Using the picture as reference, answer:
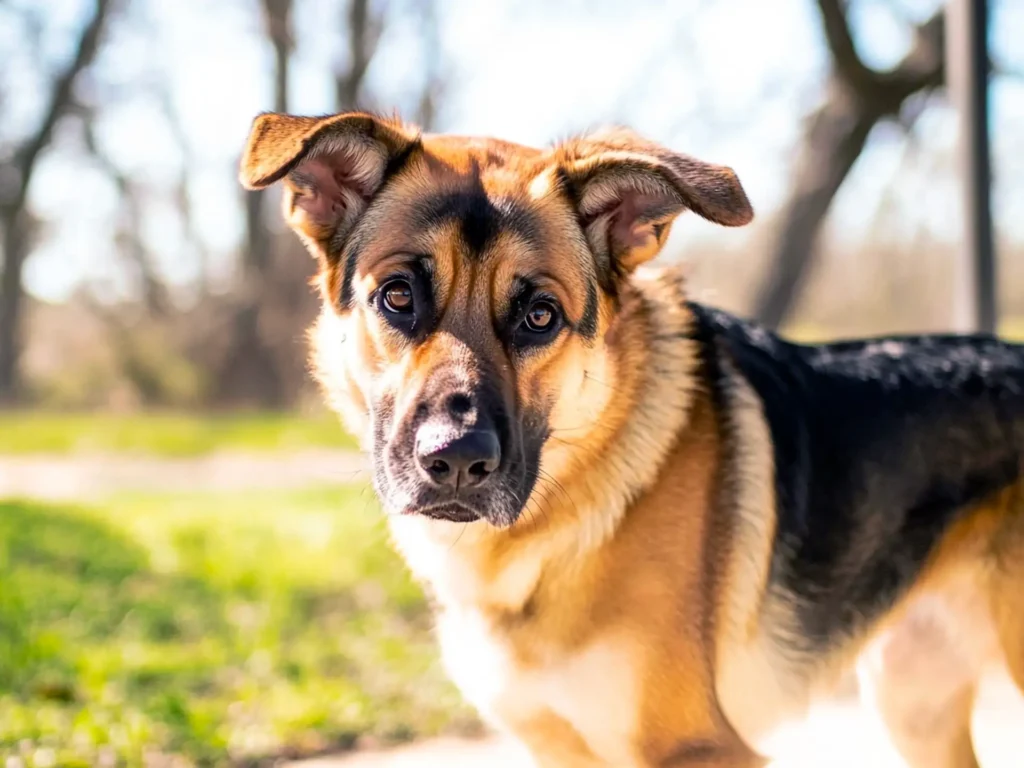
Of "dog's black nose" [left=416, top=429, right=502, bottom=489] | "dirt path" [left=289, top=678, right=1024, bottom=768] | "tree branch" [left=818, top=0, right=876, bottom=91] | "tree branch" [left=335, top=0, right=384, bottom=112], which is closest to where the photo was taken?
"dog's black nose" [left=416, top=429, right=502, bottom=489]

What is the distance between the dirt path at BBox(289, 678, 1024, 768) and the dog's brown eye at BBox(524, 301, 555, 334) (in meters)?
1.97

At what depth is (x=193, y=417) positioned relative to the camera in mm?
13578

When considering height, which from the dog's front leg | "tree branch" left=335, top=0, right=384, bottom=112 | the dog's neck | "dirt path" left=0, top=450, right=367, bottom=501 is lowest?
"dirt path" left=0, top=450, right=367, bottom=501

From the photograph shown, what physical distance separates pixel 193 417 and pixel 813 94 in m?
9.52

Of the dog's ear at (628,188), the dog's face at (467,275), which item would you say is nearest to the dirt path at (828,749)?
the dog's face at (467,275)

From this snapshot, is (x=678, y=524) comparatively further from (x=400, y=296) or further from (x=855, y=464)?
(x=400, y=296)

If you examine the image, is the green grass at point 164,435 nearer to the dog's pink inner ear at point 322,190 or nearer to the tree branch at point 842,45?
the tree branch at point 842,45

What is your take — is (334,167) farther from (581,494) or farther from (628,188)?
(581,494)

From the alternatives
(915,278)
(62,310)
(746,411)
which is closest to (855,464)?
(746,411)

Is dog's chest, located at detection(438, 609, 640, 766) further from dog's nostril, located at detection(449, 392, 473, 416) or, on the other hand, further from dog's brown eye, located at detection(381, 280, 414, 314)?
dog's brown eye, located at detection(381, 280, 414, 314)

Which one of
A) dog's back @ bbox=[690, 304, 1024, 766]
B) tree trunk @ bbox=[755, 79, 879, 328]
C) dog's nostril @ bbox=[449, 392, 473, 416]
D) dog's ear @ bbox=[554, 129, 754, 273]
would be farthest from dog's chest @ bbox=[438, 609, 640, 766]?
tree trunk @ bbox=[755, 79, 879, 328]

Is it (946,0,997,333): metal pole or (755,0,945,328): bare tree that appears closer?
(946,0,997,333): metal pole

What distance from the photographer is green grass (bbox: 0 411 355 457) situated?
11.0 metres

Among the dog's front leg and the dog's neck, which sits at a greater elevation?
the dog's neck
